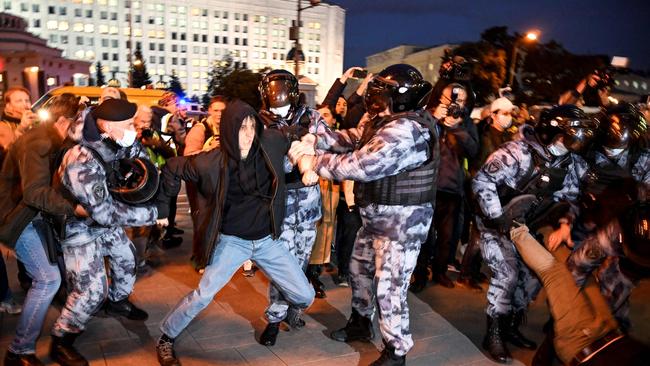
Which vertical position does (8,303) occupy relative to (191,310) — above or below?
below

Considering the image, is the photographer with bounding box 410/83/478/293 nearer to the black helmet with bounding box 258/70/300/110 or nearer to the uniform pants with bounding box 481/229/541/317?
the uniform pants with bounding box 481/229/541/317

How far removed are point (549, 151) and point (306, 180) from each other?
71.8 inches

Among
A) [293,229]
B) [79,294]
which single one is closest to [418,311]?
[293,229]

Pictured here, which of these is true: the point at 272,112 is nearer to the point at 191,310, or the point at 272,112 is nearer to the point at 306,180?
the point at 306,180

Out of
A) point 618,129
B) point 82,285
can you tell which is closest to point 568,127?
point 618,129

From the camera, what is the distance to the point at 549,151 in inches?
149

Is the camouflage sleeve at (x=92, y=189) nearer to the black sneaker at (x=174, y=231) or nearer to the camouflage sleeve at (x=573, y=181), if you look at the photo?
the camouflage sleeve at (x=573, y=181)

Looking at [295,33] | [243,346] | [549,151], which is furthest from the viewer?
[295,33]

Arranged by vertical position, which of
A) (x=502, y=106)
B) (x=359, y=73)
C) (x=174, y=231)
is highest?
(x=359, y=73)

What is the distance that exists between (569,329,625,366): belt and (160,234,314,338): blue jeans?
6.65 feet

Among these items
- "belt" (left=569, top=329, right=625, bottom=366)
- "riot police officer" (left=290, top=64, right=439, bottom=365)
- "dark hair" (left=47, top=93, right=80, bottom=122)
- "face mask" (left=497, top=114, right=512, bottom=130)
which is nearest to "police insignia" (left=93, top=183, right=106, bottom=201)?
"riot police officer" (left=290, top=64, right=439, bottom=365)

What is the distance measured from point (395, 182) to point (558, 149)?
129 centimetres

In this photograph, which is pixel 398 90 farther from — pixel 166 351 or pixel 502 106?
pixel 502 106

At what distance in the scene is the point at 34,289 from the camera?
3.53 metres
